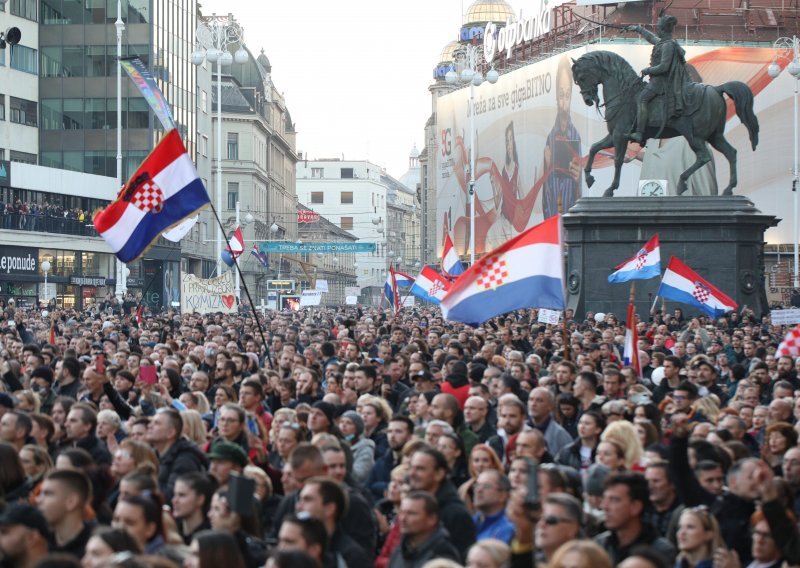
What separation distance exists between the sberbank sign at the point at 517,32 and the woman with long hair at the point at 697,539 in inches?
2798

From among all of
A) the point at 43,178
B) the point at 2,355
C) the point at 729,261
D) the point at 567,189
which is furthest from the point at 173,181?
the point at 567,189

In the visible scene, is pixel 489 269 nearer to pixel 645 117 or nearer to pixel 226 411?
pixel 226 411

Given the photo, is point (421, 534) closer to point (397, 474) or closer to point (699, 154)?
point (397, 474)

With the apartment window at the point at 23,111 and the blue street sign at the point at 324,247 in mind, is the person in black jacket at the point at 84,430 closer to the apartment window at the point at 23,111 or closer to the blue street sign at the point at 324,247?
the blue street sign at the point at 324,247

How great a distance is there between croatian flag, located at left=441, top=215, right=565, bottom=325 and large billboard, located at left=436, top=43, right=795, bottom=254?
4974cm

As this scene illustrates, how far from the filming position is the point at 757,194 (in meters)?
70.2

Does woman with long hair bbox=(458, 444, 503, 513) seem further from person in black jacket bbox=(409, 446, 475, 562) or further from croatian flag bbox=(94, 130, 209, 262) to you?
croatian flag bbox=(94, 130, 209, 262)

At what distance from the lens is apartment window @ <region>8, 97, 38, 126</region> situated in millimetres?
68312

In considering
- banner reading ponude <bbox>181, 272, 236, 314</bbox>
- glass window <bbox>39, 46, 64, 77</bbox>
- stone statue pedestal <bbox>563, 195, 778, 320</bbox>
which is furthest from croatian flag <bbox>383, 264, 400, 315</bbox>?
glass window <bbox>39, 46, 64, 77</bbox>

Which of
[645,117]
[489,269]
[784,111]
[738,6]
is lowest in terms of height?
[489,269]

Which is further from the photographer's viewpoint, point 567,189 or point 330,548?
point 567,189

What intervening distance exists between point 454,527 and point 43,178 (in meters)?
58.2

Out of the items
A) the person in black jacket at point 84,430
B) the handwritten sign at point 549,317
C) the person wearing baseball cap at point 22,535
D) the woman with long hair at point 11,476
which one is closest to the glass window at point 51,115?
the handwritten sign at point 549,317

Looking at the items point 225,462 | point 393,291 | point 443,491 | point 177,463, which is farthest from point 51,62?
point 443,491
